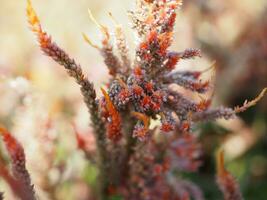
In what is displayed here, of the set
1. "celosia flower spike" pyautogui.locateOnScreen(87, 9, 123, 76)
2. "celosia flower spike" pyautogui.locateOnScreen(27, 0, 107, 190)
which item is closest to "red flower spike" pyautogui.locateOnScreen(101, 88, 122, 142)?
"celosia flower spike" pyautogui.locateOnScreen(27, 0, 107, 190)

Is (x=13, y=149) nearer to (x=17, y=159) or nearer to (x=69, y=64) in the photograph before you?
(x=17, y=159)

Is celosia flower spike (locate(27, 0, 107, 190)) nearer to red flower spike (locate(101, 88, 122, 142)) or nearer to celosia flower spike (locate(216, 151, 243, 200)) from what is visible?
red flower spike (locate(101, 88, 122, 142))

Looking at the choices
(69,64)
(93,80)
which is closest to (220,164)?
(69,64)

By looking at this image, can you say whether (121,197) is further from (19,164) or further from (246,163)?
(246,163)

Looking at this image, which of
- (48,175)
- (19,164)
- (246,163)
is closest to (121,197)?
(48,175)

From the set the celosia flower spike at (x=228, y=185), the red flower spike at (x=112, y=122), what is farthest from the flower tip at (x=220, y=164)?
the red flower spike at (x=112, y=122)

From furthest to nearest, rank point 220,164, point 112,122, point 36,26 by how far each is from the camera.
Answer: point 220,164
point 112,122
point 36,26

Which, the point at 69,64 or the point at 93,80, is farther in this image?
the point at 93,80

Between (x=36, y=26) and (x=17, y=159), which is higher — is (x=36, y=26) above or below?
above
